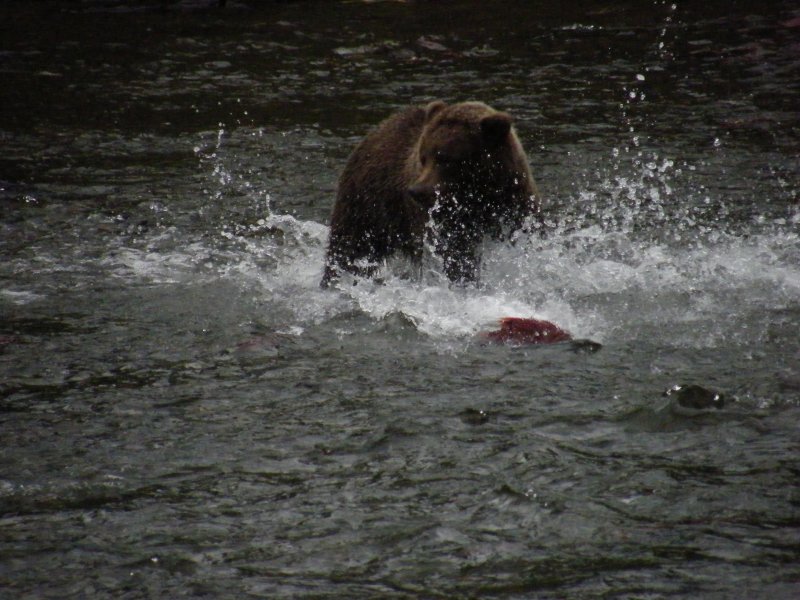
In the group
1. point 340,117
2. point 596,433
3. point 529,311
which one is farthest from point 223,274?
point 340,117

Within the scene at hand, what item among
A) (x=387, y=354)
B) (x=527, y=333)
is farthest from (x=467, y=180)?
(x=387, y=354)

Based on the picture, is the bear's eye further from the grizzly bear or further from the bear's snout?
the bear's snout

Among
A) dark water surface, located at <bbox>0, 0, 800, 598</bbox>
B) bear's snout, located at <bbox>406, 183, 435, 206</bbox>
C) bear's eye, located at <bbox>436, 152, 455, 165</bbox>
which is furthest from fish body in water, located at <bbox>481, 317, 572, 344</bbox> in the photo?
bear's eye, located at <bbox>436, 152, 455, 165</bbox>

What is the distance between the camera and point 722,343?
17.1 ft

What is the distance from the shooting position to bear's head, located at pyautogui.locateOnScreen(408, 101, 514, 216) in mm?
6438

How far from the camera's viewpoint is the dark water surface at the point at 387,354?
3.50m

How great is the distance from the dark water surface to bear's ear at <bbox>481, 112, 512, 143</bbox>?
0.67 meters

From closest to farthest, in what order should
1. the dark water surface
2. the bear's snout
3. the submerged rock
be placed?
1. the dark water surface
2. the submerged rock
3. the bear's snout

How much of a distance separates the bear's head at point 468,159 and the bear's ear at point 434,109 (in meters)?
0.18

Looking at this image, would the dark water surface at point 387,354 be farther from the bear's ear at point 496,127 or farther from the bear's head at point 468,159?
the bear's ear at point 496,127

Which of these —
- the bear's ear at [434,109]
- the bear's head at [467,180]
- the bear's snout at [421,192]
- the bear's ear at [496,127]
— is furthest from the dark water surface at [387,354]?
the bear's ear at [434,109]

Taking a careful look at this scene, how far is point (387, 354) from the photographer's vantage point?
541 cm

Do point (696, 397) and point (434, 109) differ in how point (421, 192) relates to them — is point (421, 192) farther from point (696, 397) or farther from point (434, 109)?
point (696, 397)

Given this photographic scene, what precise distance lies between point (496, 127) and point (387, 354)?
5.64ft
